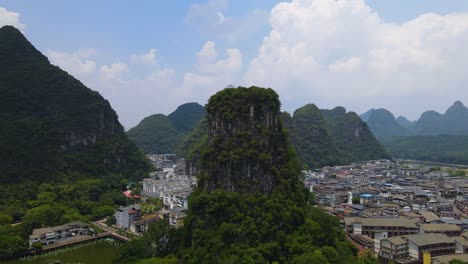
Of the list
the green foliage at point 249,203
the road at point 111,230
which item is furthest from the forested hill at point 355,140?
Result: the green foliage at point 249,203

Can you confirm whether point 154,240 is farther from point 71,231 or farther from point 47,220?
point 47,220

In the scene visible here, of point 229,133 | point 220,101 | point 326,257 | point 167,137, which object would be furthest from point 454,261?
point 167,137

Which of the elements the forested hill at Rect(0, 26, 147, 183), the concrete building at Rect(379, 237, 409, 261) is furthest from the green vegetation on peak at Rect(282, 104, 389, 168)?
the concrete building at Rect(379, 237, 409, 261)

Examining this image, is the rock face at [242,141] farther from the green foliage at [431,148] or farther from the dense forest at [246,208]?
the green foliage at [431,148]

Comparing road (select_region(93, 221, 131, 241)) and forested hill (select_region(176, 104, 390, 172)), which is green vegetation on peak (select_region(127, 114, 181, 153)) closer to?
forested hill (select_region(176, 104, 390, 172))

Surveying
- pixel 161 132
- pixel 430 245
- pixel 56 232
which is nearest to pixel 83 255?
pixel 56 232

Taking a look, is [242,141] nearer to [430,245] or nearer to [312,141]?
[430,245]
